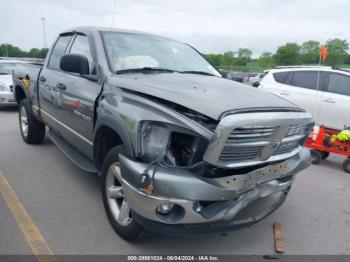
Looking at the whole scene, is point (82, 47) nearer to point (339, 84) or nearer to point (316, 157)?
point (316, 157)

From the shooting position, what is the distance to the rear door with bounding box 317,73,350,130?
305 inches

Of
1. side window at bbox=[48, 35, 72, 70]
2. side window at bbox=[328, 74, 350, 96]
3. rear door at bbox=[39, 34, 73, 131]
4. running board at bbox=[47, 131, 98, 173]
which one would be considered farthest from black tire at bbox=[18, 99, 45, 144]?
side window at bbox=[328, 74, 350, 96]

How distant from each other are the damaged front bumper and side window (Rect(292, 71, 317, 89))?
6089 millimetres

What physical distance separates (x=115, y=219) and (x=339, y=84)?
6.69 meters

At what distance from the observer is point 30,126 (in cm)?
615

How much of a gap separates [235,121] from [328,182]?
358 cm

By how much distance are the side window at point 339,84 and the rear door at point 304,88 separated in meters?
0.17

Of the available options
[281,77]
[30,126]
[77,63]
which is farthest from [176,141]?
[281,77]

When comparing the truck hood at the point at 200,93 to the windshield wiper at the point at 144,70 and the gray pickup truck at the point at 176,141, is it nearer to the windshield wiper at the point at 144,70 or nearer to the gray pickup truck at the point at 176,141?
the gray pickup truck at the point at 176,141

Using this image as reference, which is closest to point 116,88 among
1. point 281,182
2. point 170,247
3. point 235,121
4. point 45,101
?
point 235,121

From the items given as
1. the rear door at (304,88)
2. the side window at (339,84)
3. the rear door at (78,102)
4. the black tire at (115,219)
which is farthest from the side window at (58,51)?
the side window at (339,84)

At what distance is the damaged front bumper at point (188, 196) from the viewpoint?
253 cm

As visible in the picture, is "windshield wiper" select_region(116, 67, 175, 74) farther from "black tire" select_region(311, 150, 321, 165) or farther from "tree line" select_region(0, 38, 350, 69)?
"tree line" select_region(0, 38, 350, 69)

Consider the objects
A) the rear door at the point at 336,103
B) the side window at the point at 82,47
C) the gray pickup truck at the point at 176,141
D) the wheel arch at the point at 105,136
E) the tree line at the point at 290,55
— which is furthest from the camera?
the tree line at the point at 290,55
